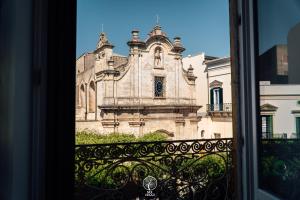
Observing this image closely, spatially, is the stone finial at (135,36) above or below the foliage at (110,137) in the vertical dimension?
above

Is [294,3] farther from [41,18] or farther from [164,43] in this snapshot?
[164,43]

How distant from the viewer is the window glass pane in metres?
1.03

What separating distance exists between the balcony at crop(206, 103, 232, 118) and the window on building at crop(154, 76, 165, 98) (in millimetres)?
2717

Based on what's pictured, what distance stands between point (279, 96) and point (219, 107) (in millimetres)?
13734

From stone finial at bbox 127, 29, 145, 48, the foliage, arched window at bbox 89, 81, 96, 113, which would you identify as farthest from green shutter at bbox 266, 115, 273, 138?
stone finial at bbox 127, 29, 145, 48

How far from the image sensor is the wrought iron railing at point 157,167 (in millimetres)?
2785

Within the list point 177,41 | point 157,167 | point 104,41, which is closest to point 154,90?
point 177,41

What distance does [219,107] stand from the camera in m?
14.5

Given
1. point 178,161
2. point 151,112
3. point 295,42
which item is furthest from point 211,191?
point 151,112

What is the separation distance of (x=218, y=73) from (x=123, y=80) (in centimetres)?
518

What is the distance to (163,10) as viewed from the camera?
13.5m

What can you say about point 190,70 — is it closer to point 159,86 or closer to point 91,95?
point 159,86

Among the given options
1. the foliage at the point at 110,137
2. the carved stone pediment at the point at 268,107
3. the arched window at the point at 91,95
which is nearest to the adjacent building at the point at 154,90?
the arched window at the point at 91,95

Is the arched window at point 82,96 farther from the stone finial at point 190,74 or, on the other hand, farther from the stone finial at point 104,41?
the stone finial at point 190,74
